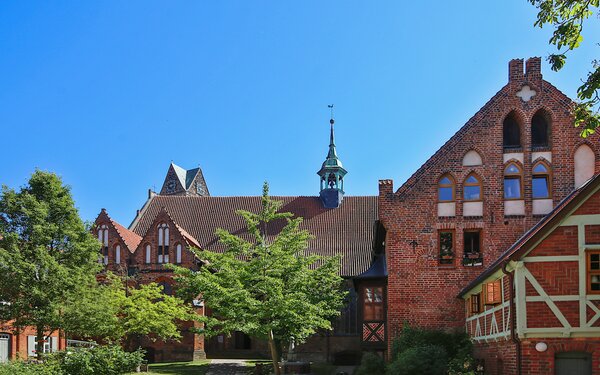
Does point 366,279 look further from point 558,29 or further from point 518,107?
point 558,29

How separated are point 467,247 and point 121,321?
1912 cm

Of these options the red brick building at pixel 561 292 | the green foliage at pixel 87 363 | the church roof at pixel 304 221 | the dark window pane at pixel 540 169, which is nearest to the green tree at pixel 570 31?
the red brick building at pixel 561 292

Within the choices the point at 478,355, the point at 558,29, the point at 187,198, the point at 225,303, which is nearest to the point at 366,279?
the point at 225,303

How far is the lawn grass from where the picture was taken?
1344 inches

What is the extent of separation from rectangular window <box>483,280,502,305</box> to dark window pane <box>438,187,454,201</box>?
20.0ft

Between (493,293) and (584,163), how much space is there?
872 cm

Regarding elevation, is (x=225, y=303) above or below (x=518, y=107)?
below

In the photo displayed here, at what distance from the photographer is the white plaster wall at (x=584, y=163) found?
83.2ft

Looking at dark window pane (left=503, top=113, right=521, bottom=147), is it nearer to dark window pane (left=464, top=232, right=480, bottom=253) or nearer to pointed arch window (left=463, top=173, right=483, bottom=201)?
pointed arch window (left=463, top=173, right=483, bottom=201)

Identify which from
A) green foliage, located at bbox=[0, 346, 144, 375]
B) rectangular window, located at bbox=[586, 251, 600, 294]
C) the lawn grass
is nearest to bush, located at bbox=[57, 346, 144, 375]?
green foliage, located at bbox=[0, 346, 144, 375]

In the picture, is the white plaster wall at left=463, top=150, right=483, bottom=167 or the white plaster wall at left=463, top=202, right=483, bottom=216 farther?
the white plaster wall at left=463, top=150, right=483, bottom=167

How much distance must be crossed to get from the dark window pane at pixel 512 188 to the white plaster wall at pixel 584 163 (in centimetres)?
212

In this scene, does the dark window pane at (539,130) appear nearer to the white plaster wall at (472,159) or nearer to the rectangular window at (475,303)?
the white plaster wall at (472,159)

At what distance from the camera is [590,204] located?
1730 centimetres
